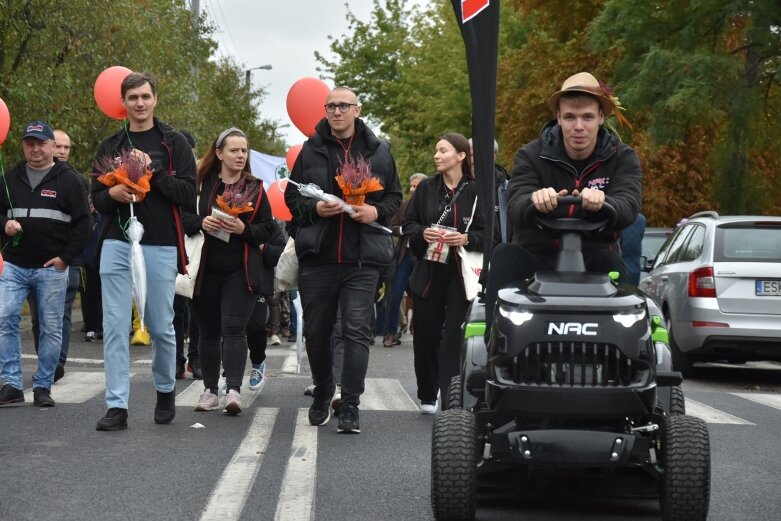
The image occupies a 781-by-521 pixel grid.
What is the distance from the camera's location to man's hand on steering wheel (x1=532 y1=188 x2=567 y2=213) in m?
5.89

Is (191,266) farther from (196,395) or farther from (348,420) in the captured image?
(348,420)

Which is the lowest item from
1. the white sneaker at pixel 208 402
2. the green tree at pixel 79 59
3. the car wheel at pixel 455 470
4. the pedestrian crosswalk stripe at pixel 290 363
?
the pedestrian crosswalk stripe at pixel 290 363

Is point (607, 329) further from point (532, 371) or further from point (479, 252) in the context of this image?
point (479, 252)

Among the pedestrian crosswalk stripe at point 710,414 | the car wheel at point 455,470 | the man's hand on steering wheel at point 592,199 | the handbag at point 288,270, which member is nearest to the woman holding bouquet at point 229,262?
the handbag at point 288,270

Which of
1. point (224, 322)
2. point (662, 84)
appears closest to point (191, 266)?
point (224, 322)

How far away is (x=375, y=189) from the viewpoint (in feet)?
28.9

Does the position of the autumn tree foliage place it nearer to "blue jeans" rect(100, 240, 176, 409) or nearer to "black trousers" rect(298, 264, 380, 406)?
"black trousers" rect(298, 264, 380, 406)

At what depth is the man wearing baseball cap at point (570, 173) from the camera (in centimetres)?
630

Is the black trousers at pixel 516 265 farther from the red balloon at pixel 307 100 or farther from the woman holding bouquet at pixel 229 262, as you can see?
the red balloon at pixel 307 100

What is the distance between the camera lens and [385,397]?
36.6 ft

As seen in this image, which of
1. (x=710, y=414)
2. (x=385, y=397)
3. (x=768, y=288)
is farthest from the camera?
(x=768, y=288)

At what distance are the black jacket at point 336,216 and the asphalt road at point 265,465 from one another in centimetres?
109

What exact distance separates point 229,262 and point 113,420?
1666 millimetres

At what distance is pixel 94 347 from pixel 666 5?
41.8ft
